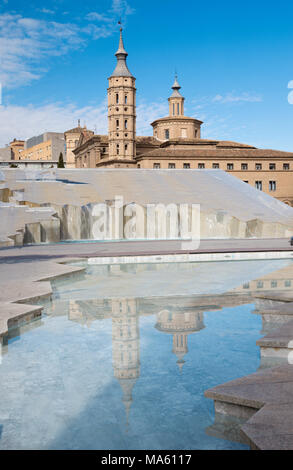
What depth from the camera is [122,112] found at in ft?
203

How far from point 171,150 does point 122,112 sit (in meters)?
12.0

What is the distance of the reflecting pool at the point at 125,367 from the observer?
304 cm

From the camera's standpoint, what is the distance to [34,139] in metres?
125

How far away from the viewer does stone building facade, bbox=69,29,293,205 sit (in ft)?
177

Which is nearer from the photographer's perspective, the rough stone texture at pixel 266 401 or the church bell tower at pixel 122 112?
the rough stone texture at pixel 266 401

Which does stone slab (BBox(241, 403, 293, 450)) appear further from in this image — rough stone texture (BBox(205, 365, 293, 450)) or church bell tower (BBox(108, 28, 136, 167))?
church bell tower (BBox(108, 28, 136, 167))

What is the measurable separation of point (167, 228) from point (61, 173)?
12413 mm

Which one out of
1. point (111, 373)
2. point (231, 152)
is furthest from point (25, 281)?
point (231, 152)

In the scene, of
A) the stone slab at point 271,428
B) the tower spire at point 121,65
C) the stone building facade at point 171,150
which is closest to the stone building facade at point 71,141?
the stone building facade at point 171,150

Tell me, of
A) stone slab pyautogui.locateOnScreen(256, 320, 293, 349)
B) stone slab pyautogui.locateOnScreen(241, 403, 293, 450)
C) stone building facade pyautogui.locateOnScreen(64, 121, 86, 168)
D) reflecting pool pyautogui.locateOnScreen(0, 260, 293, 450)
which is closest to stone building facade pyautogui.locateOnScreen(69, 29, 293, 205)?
stone building facade pyautogui.locateOnScreen(64, 121, 86, 168)

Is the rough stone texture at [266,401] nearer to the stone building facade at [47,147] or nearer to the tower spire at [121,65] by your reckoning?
the tower spire at [121,65]

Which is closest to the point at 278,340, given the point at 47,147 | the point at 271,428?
the point at 271,428

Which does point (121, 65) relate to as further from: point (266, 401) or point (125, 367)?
point (266, 401)

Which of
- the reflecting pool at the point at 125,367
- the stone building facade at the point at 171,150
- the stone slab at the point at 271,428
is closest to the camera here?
the stone slab at the point at 271,428
